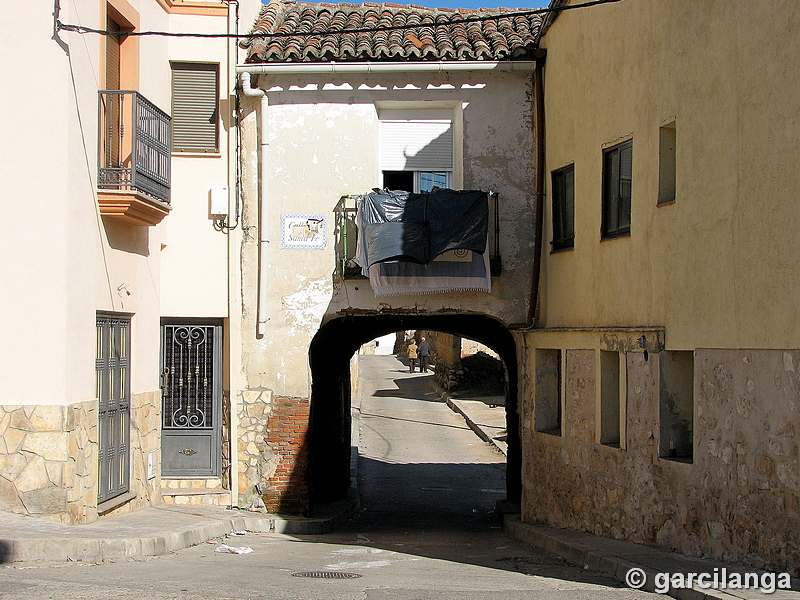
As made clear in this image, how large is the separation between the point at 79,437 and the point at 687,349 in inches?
264

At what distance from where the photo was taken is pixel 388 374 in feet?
158

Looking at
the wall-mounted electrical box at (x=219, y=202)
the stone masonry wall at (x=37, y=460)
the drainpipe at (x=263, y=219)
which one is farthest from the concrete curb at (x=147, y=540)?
the wall-mounted electrical box at (x=219, y=202)

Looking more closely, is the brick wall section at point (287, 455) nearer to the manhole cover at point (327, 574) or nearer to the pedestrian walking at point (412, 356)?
the manhole cover at point (327, 574)

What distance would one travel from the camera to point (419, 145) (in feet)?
47.2

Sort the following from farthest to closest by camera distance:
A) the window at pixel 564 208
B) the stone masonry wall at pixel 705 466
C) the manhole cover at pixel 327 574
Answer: the window at pixel 564 208
the manhole cover at pixel 327 574
the stone masonry wall at pixel 705 466

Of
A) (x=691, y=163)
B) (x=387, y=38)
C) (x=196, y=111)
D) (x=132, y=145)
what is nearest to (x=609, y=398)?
(x=691, y=163)

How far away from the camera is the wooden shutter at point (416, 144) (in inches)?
566

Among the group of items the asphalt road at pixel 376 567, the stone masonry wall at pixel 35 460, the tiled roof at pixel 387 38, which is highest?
the tiled roof at pixel 387 38

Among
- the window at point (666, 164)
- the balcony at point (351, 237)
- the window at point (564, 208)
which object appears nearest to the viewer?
the window at point (666, 164)

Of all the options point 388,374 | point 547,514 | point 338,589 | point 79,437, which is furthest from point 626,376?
point 388,374

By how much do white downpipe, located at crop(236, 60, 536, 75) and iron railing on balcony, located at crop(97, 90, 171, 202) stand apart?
2030mm

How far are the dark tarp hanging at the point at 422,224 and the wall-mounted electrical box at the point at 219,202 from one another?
6.86 feet

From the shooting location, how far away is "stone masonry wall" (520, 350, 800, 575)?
27.0 ft

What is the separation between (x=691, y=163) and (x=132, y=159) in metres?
6.38
